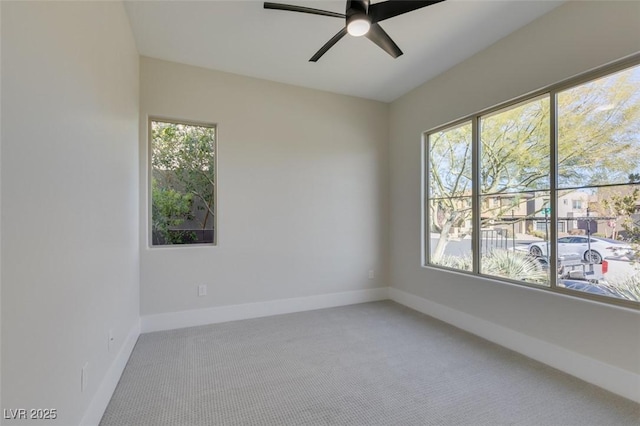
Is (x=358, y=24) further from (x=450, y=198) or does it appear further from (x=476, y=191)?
(x=450, y=198)

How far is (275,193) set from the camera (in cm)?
366

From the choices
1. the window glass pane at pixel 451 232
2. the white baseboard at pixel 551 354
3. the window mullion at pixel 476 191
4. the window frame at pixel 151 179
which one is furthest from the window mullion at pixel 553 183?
the window frame at pixel 151 179

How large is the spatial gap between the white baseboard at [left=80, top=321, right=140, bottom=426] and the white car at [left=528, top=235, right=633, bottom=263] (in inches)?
137

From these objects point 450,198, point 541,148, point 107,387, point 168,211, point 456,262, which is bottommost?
point 107,387

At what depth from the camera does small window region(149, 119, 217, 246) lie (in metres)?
3.21

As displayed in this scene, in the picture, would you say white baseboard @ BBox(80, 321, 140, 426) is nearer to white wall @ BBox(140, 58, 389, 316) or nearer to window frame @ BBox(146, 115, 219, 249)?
white wall @ BBox(140, 58, 389, 316)

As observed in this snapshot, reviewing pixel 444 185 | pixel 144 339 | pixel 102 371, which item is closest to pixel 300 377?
pixel 102 371

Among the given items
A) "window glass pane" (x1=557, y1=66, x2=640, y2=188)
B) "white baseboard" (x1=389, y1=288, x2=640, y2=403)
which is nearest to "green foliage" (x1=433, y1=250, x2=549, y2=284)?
"white baseboard" (x1=389, y1=288, x2=640, y2=403)

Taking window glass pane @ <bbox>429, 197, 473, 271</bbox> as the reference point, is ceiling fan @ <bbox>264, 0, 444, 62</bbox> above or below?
above

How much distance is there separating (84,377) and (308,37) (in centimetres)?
307

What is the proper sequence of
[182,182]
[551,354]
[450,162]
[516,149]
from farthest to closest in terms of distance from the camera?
[450,162]
[182,182]
[516,149]
[551,354]

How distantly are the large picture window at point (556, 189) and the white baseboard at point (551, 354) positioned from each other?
0.48 meters

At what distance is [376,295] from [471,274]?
1.47 m

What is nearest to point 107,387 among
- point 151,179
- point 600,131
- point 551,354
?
point 151,179
